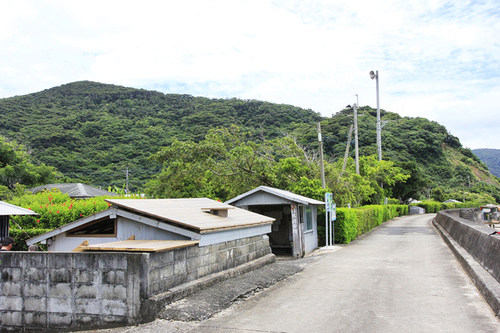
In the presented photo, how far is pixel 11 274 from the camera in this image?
6.82m

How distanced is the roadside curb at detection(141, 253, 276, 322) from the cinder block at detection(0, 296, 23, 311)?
236 cm

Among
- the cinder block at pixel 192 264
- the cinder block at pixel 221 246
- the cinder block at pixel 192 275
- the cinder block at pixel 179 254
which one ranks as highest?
the cinder block at pixel 179 254

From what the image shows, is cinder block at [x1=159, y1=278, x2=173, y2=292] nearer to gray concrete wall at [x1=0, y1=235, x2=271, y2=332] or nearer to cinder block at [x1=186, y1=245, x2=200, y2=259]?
gray concrete wall at [x1=0, y1=235, x2=271, y2=332]

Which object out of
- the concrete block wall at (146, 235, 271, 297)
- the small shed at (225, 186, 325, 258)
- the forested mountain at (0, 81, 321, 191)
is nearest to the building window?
the small shed at (225, 186, 325, 258)

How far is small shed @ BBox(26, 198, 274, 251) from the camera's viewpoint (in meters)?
7.96

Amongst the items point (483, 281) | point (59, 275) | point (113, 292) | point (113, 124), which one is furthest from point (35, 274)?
point (113, 124)

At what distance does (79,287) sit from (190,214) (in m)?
3.21

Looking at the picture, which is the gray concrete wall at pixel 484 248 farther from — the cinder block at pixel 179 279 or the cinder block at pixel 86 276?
the cinder block at pixel 86 276

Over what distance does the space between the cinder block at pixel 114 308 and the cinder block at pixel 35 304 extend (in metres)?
1.18

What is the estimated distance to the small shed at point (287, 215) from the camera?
1580cm

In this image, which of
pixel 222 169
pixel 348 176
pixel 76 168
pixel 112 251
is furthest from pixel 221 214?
pixel 76 168

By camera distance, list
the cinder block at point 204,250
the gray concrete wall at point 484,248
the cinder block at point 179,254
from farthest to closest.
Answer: the gray concrete wall at point 484,248 → the cinder block at point 204,250 → the cinder block at point 179,254

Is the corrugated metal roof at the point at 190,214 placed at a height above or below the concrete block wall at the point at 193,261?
above

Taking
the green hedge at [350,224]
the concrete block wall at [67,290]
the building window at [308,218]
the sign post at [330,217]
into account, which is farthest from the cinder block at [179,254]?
the green hedge at [350,224]
